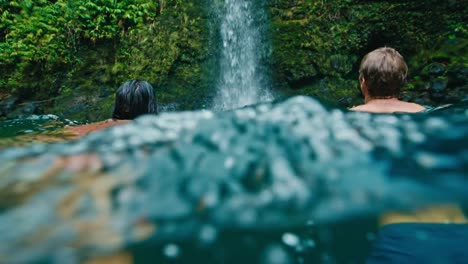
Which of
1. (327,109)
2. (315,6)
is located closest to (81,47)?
(315,6)

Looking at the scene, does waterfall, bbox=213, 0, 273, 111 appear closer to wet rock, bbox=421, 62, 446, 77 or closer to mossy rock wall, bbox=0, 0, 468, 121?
mossy rock wall, bbox=0, 0, 468, 121

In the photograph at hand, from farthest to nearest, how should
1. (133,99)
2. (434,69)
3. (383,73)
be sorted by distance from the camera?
(434,69) → (133,99) → (383,73)

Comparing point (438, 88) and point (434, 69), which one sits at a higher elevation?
point (434, 69)

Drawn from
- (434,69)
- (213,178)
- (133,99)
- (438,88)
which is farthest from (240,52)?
(213,178)

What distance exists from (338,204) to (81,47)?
8202 mm

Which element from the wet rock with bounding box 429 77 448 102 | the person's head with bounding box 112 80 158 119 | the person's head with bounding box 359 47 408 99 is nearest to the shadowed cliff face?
the person's head with bounding box 359 47 408 99

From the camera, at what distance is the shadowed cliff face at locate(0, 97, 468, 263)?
2.93ft

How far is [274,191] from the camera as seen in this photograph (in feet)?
3.35

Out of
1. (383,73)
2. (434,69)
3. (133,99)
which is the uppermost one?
(434,69)

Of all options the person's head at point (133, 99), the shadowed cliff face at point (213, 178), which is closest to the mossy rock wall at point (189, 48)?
the person's head at point (133, 99)

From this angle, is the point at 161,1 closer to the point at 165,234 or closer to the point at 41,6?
the point at 41,6

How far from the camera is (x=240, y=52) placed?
291 inches

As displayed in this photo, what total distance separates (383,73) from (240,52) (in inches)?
206

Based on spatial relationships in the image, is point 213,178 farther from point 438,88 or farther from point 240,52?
point 240,52
